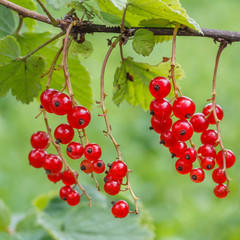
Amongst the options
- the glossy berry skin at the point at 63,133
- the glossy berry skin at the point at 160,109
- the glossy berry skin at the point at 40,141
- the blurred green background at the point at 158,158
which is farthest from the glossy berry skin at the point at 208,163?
the blurred green background at the point at 158,158

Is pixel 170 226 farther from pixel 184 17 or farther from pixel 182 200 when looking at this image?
pixel 184 17

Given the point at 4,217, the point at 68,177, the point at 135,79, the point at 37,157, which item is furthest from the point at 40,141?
the point at 4,217

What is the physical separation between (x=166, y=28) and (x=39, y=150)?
23.5 inches

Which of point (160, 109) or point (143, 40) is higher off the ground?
point (143, 40)

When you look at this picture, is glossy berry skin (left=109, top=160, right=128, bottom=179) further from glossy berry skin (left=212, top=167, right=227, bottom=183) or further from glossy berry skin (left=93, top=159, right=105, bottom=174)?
glossy berry skin (left=212, top=167, right=227, bottom=183)

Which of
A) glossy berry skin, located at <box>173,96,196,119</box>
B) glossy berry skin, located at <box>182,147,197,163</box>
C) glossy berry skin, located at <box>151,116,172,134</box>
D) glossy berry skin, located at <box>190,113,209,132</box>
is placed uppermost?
glossy berry skin, located at <box>190,113,209,132</box>

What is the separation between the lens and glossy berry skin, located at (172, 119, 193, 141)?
Answer: 52.0 inches

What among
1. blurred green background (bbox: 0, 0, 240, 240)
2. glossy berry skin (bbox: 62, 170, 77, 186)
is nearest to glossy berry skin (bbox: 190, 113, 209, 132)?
glossy berry skin (bbox: 62, 170, 77, 186)

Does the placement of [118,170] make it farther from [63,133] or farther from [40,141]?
[40,141]

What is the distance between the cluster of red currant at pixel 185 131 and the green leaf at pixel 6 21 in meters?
0.73

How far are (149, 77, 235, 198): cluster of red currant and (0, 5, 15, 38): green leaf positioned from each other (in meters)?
0.73

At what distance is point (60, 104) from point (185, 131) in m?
0.38

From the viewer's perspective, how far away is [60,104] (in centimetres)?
130

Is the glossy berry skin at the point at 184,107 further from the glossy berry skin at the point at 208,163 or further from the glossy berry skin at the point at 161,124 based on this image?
the glossy berry skin at the point at 208,163
